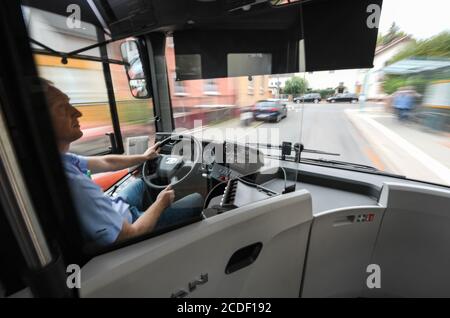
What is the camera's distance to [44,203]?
55cm

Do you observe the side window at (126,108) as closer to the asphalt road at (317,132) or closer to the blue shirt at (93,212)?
the asphalt road at (317,132)

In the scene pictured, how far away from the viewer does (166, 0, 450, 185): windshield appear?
1316 mm

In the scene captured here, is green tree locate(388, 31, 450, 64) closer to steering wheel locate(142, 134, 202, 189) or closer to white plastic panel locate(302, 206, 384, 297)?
white plastic panel locate(302, 206, 384, 297)

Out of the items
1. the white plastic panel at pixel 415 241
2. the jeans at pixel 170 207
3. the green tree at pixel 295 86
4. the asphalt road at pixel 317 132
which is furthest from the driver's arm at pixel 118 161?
the white plastic panel at pixel 415 241

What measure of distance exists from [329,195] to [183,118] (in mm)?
1179

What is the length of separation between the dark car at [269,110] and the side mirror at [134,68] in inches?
40.2

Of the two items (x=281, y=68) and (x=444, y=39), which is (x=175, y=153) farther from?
(x=444, y=39)

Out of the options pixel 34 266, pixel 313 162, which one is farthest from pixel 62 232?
pixel 313 162

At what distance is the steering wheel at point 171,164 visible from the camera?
1.60 m

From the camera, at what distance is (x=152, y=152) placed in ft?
5.48

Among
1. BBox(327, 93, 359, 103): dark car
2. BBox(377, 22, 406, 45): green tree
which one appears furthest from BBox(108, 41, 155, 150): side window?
BBox(377, 22, 406, 45): green tree

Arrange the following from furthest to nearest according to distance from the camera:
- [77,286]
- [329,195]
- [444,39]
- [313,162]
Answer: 1. [313,162]
2. [329,195]
3. [444,39]
4. [77,286]

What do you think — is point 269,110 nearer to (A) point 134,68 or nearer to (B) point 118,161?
(B) point 118,161

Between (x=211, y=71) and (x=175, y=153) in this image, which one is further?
(x=175, y=153)
